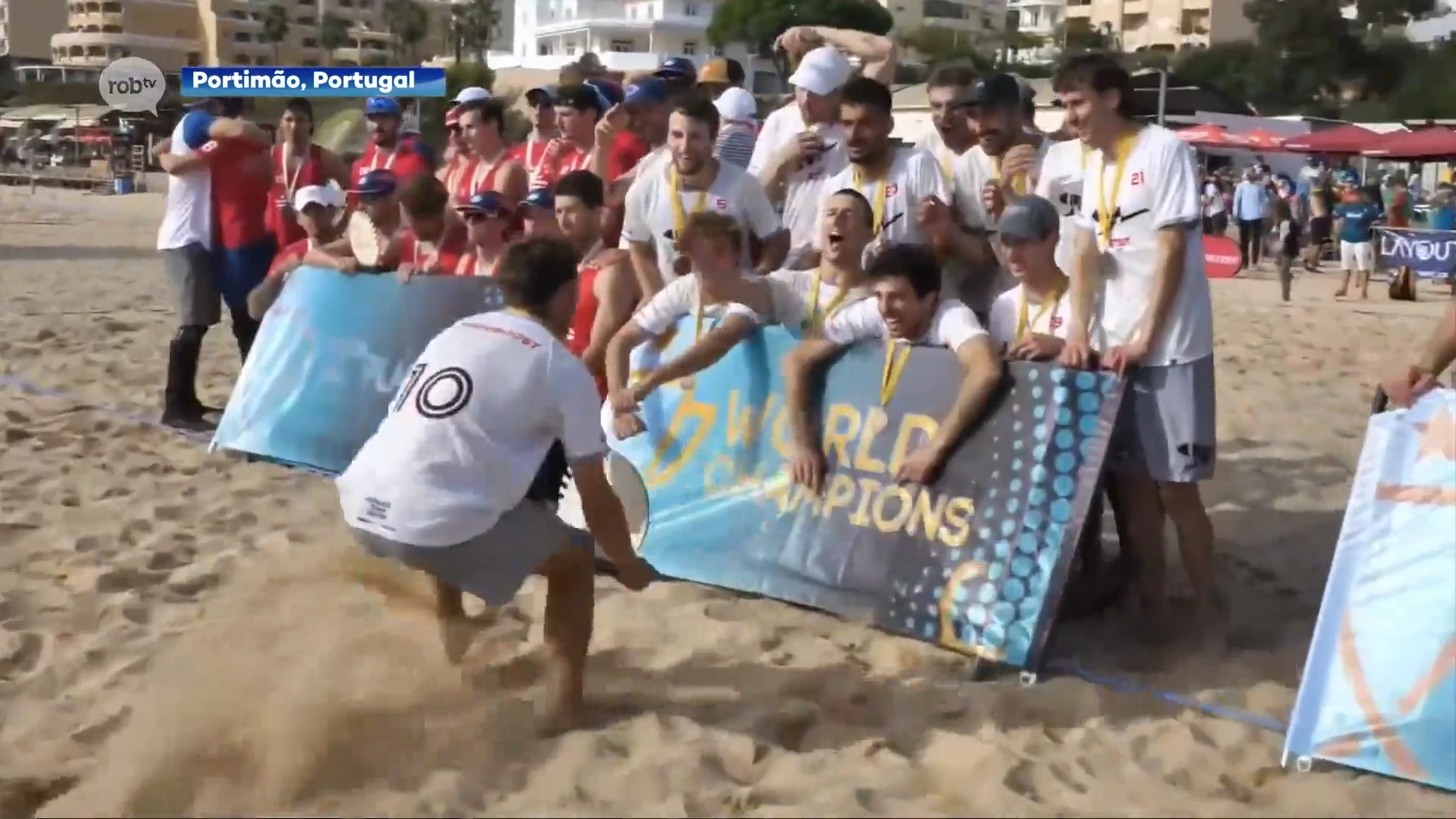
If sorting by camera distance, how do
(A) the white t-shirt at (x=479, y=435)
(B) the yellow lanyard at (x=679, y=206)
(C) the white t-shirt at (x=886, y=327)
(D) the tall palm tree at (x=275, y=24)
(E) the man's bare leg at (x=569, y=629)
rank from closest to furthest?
(A) the white t-shirt at (x=479, y=435), (E) the man's bare leg at (x=569, y=629), (C) the white t-shirt at (x=886, y=327), (B) the yellow lanyard at (x=679, y=206), (D) the tall palm tree at (x=275, y=24)

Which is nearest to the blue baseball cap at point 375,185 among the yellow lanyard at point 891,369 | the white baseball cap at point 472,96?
the white baseball cap at point 472,96

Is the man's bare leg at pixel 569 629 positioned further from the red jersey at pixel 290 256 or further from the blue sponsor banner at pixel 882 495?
the red jersey at pixel 290 256

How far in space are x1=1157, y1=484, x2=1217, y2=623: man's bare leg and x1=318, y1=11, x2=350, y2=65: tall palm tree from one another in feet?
380

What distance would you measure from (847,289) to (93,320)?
917 cm

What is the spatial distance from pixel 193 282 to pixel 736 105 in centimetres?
322

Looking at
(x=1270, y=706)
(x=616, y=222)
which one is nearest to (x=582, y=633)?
(x=1270, y=706)

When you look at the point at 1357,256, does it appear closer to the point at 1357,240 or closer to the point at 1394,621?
the point at 1357,240

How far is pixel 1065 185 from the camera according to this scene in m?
4.96

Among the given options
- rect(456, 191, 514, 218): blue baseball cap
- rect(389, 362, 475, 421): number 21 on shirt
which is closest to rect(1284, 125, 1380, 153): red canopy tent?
rect(456, 191, 514, 218): blue baseball cap

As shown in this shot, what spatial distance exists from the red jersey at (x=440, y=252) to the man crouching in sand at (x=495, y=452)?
120 inches

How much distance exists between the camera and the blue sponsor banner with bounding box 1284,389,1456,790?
12.1ft

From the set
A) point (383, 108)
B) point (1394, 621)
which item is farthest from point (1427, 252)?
point (1394, 621)

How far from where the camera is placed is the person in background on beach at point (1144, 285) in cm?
459
